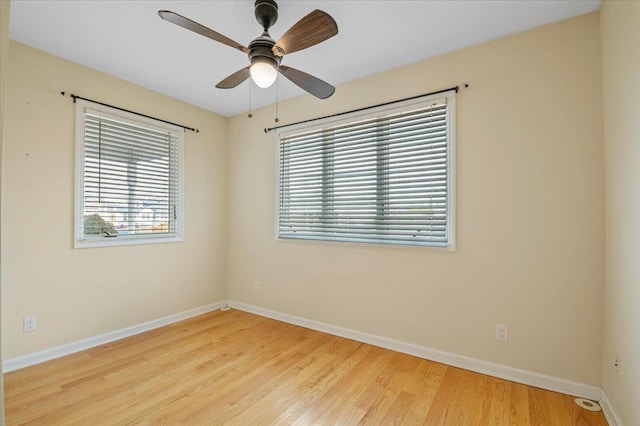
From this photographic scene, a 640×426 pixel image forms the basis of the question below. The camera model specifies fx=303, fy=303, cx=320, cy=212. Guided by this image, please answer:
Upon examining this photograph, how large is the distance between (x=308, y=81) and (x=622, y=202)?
2091 millimetres

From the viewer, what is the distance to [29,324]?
2.52 meters

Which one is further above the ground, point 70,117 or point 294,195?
point 70,117

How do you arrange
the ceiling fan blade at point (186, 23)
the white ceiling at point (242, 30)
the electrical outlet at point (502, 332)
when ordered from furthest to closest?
the electrical outlet at point (502, 332), the white ceiling at point (242, 30), the ceiling fan blade at point (186, 23)

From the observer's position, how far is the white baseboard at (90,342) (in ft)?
8.03

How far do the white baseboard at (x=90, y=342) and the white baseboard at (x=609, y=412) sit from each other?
3.83 metres

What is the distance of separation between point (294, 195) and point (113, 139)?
1.94 meters

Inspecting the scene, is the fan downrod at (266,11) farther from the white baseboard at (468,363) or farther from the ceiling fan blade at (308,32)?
the white baseboard at (468,363)

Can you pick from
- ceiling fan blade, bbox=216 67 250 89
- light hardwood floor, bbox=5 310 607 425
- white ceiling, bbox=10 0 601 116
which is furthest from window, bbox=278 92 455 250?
ceiling fan blade, bbox=216 67 250 89

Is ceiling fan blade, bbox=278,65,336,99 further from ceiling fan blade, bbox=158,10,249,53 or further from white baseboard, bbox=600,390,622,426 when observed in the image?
white baseboard, bbox=600,390,622,426

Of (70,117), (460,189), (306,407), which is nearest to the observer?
(306,407)

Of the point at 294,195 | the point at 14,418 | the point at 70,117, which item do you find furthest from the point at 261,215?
the point at 14,418

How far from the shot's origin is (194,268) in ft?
12.5

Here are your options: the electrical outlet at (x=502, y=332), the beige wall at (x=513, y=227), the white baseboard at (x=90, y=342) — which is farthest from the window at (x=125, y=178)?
the electrical outlet at (x=502, y=332)

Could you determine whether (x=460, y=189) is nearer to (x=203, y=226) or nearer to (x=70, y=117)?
(x=203, y=226)
